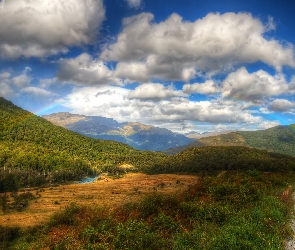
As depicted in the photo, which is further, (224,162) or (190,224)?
(224,162)

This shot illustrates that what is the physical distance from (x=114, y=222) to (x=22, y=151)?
194368mm

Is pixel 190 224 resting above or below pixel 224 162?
above

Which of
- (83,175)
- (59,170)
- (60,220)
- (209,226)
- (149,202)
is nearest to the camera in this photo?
(209,226)

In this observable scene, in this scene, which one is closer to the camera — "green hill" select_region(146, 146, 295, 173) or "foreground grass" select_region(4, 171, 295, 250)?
"foreground grass" select_region(4, 171, 295, 250)

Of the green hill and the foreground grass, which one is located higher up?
the foreground grass

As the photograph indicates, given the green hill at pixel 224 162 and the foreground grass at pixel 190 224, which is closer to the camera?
the foreground grass at pixel 190 224

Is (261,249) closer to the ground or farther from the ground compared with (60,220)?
farther from the ground

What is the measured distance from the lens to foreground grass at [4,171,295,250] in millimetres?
13609

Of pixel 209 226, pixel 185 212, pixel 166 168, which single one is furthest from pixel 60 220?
pixel 166 168

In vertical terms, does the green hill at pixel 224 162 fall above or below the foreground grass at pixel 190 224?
below

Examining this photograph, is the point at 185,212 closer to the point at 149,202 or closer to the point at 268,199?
the point at 149,202

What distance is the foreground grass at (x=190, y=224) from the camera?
44.7 ft

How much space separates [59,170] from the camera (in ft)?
591

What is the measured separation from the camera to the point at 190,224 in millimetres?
18875
